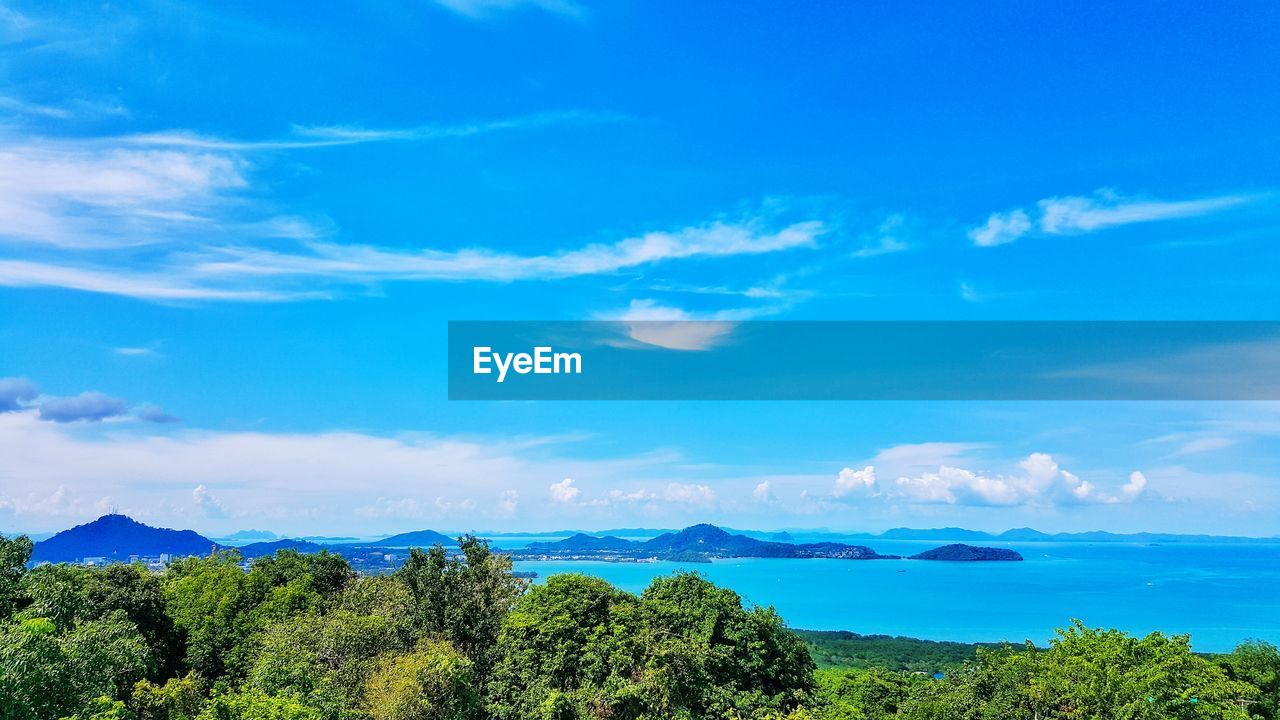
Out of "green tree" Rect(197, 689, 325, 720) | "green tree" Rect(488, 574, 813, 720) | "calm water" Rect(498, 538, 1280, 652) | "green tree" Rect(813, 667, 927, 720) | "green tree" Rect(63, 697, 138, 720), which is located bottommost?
"calm water" Rect(498, 538, 1280, 652)

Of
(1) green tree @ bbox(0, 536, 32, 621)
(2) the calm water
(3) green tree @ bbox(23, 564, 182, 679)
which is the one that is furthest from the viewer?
(2) the calm water

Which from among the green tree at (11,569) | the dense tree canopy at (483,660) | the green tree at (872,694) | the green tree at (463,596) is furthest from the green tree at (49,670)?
the green tree at (872,694)

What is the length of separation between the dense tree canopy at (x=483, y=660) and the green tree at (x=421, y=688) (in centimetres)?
5

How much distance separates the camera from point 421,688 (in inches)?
845

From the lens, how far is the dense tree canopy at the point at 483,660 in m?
17.7

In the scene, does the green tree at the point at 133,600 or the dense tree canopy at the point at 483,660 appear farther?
the green tree at the point at 133,600

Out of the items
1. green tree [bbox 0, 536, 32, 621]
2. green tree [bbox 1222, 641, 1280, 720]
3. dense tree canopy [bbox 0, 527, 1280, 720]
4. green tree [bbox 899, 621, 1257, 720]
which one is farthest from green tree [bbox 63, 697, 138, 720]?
green tree [bbox 1222, 641, 1280, 720]

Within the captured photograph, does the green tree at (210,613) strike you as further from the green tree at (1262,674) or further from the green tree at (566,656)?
the green tree at (1262,674)

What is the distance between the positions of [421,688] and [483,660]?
24.5 feet

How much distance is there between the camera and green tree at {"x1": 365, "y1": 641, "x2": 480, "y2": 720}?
2089 cm

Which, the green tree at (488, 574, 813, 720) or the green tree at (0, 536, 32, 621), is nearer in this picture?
the green tree at (0, 536, 32, 621)

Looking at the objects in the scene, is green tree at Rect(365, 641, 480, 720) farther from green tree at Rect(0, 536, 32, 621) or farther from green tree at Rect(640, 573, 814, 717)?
green tree at Rect(0, 536, 32, 621)

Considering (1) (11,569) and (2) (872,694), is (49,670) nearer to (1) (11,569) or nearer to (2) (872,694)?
(1) (11,569)

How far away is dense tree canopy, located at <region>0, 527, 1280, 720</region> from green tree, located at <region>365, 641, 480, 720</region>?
0.05 meters
